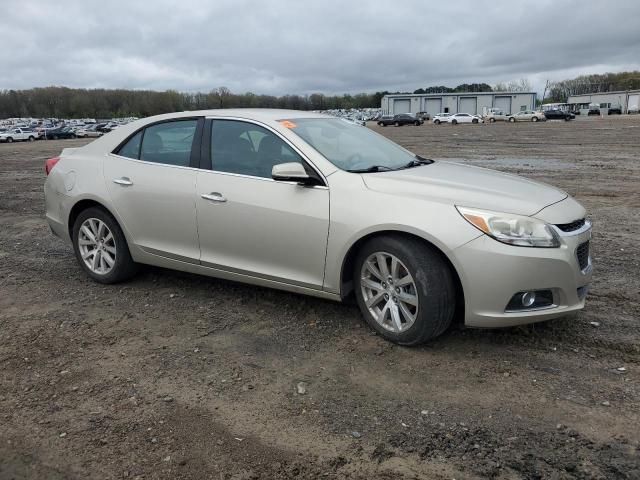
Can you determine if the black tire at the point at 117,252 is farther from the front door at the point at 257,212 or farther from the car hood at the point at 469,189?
the car hood at the point at 469,189

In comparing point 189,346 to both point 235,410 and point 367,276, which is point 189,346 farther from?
point 367,276

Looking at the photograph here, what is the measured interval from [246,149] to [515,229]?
7.33 feet

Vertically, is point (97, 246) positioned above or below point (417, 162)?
below

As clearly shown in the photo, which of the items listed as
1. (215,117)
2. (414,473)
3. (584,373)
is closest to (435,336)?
(584,373)

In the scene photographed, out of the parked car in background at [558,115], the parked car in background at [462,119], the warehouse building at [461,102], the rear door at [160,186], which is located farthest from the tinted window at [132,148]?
the warehouse building at [461,102]

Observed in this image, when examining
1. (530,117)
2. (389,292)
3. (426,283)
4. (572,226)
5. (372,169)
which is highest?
(530,117)

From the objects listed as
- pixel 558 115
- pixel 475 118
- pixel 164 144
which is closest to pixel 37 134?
pixel 475 118

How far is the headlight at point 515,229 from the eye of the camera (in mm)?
3605

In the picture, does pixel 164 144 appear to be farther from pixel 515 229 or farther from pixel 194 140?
pixel 515 229

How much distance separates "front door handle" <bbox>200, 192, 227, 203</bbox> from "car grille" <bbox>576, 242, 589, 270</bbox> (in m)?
2.62

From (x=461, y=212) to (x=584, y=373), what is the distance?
1.26 meters

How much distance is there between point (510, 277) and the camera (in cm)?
Answer: 356

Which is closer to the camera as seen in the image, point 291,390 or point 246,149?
point 291,390

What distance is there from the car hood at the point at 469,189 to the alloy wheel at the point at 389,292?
1.63ft
